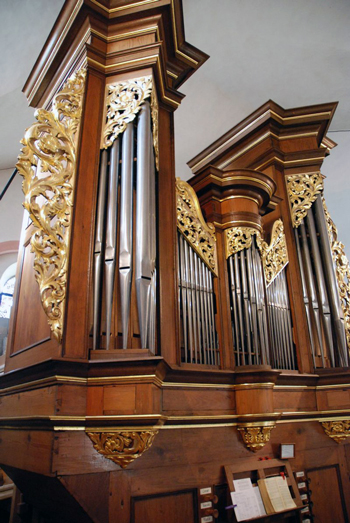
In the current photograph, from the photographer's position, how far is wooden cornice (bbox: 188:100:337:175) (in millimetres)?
5576

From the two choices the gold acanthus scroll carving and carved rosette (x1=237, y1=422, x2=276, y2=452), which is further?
carved rosette (x1=237, y1=422, x2=276, y2=452)

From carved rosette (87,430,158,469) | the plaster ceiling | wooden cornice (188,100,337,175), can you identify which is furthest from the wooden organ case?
the plaster ceiling

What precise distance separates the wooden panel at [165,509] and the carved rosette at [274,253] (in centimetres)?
229

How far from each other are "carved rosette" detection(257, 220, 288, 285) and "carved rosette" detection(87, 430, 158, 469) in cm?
241

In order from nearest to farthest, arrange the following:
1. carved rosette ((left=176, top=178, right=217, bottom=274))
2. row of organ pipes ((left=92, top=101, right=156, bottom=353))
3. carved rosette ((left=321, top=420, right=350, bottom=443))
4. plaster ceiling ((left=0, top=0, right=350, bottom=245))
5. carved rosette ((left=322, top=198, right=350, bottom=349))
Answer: row of organ pipes ((left=92, top=101, right=156, bottom=353)) → carved rosette ((left=176, top=178, right=217, bottom=274)) → carved rosette ((left=321, top=420, right=350, bottom=443)) → carved rosette ((left=322, top=198, right=350, bottom=349)) → plaster ceiling ((left=0, top=0, right=350, bottom=245))

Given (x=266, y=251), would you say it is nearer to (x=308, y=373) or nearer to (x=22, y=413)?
(x=308, y=373)

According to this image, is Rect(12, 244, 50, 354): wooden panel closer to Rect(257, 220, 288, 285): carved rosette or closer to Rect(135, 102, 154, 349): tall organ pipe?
Rect(135, 102, 154, 349): tall organ pipe

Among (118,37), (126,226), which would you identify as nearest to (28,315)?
(126,226)

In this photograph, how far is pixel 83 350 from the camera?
9.36 ft

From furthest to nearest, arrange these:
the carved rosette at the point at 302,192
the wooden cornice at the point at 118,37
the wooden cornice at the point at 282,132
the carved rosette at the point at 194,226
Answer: the wooden cornice at the point at 282,132, the carved rosette at the point at 302,192, the carved rosette at the point at 194,226, the wooden cornice at the point at 118,37

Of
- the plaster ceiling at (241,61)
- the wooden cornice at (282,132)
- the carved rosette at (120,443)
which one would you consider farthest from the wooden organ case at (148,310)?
the plaster ceiling at (241,61)

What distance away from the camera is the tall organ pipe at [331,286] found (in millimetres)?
4699

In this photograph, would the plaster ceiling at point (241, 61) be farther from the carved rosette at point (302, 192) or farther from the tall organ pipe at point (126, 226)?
the tall organ pipe at point (126, 226)

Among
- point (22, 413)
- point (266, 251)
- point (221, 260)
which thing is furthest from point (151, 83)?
point (22, 413)
